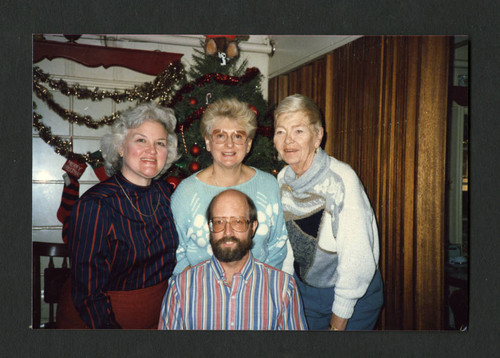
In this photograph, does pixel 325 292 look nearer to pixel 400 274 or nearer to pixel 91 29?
pixel 400 274

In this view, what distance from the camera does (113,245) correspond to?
2359 millimetres

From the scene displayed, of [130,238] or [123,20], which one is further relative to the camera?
[123,20]

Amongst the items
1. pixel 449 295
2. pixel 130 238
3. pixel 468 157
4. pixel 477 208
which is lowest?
pixel 449 295

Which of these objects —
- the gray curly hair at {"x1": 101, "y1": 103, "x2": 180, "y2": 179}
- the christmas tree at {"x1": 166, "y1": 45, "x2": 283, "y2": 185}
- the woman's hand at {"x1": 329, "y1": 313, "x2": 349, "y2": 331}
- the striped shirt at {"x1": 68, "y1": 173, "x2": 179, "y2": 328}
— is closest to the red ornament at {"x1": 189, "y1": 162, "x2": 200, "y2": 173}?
the christmas tree at {"x1": 166, "y1": 45, "x2": 283, "y2": 185}

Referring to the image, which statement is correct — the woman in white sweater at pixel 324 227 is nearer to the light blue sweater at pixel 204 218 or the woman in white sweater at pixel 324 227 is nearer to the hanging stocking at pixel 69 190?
the light blue sweater at pixel 204 218

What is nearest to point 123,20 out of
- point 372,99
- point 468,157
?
point 372,99

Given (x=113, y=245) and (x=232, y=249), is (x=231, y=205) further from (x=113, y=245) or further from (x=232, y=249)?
(x=113, y=245)

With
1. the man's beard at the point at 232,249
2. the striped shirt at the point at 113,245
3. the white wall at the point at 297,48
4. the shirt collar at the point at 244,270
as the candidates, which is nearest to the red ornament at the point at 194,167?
the striped shirt at the point at 113,245

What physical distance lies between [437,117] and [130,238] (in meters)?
1.70

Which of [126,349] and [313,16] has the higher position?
[313,16]

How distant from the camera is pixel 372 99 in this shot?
2463mm

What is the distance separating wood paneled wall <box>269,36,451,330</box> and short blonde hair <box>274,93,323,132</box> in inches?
1.7

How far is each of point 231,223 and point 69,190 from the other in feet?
2.90

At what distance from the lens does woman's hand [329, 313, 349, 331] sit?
2453 millimetres
